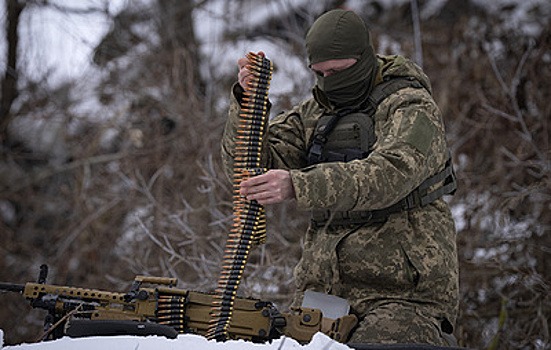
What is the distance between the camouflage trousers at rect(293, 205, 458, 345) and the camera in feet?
12.7

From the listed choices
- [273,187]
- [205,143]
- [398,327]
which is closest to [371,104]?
[273,187]

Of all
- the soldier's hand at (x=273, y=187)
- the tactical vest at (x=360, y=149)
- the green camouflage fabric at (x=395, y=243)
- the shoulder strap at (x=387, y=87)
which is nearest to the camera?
the soldier's hand at (x=273, y=187)

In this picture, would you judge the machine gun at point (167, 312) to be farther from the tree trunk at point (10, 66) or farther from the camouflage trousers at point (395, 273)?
the tree trunk at point (10, 66)

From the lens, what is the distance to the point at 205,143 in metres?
8.53

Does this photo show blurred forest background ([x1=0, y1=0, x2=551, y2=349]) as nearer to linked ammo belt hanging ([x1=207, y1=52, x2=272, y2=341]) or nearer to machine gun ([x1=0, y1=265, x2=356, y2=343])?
linked ammo belt hanging ([x1=207, y1=52, x2=272, y2=341])

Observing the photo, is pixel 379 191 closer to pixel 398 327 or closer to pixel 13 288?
pixel 398 327

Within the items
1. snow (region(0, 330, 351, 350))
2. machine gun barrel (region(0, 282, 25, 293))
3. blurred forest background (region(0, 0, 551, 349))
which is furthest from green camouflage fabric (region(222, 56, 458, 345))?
blurred forest background (region(0, 0, 551, 349))

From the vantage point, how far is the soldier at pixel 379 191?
3.79 meters

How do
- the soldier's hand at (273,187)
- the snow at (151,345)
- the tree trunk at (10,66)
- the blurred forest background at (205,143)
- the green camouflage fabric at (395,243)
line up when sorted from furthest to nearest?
the tree trunk at (10,66), the blurred forest background at (205,143), the green camouflage fabric at (395,243), the soldier's hand at (273,187), the snow at (151,345)

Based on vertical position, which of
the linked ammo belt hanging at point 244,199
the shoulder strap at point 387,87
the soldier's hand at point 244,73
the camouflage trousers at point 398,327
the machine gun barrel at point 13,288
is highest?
the soldier's hand at point 244,73

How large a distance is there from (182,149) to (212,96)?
2.40ft

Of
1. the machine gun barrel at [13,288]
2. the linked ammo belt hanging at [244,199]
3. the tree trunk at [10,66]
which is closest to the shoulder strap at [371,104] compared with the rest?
the linked ammo belt hanging at [244,199]

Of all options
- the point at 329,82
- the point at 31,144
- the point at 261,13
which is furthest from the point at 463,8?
the point at 329,82

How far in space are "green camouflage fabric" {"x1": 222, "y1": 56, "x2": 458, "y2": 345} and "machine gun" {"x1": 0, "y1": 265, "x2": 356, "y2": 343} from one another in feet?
0.72
